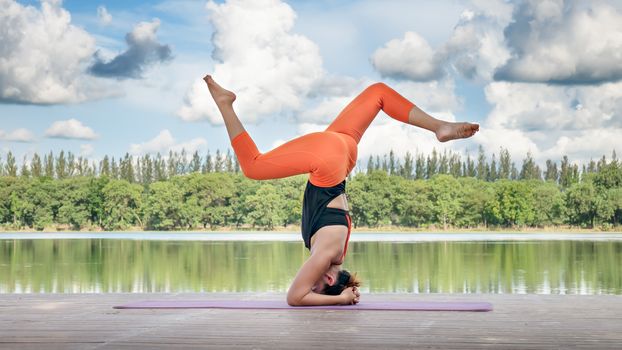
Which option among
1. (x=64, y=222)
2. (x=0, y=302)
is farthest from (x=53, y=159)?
(x=0, y=302)

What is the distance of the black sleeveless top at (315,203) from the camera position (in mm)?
5914

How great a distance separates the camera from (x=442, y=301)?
252 inches

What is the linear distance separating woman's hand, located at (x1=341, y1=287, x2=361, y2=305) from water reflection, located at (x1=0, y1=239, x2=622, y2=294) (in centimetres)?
1221

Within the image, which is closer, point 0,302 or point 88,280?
point 0,302

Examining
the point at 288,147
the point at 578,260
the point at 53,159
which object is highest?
the point at 53,159

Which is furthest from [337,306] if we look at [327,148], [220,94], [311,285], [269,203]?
[269,203]

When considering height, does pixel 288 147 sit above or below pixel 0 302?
above

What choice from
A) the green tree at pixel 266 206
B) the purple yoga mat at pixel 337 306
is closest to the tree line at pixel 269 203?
the green tree at pixel 266 206

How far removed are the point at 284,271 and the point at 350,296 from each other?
1818cm

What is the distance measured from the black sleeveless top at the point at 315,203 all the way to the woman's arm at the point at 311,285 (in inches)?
9.6

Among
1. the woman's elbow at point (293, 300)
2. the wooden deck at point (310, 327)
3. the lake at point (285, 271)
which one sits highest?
the woman's elbow at point (293, 300)

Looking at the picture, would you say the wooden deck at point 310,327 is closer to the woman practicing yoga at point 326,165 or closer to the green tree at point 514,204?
the woman practicing yoga at point 326,165

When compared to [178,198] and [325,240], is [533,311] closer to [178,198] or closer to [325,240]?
[325,240]

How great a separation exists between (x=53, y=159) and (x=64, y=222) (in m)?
24.1
